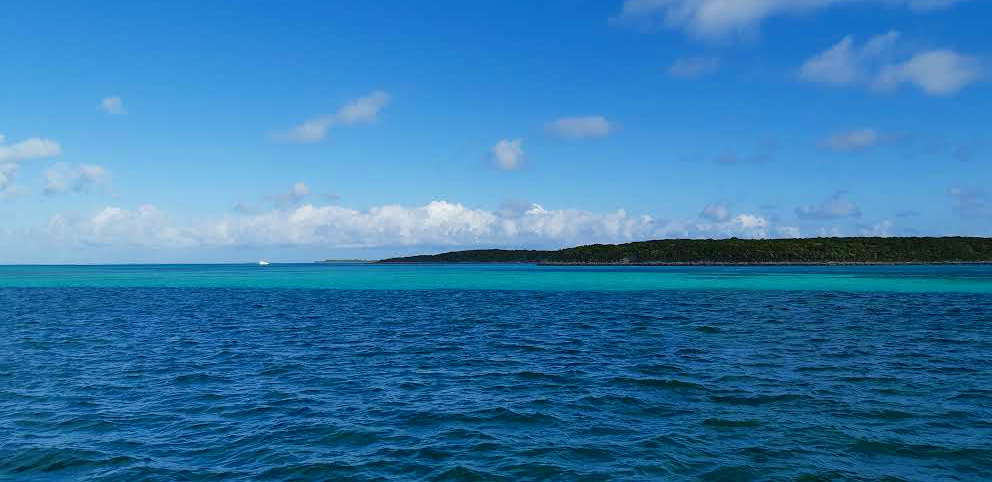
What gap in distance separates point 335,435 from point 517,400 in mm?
6244

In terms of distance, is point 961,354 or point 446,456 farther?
point 961,354

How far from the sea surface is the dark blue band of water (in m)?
0.09

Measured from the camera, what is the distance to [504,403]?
1961cm

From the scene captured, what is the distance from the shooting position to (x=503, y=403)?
1959cm

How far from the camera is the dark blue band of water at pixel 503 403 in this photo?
14.1m

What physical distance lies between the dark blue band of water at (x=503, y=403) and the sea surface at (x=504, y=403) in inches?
3.5

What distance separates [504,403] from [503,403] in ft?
0.12

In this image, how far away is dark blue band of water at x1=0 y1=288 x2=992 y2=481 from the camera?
14.1 meters

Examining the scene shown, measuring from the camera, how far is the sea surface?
14.1 metres

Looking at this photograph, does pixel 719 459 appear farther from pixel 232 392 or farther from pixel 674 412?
pixel 232 392

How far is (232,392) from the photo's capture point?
70.8 feet

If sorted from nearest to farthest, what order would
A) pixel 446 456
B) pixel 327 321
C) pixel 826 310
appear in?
pixel 446 456 < pixel 327 321 < pixel 826 310

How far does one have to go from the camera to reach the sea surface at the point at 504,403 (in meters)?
14.1

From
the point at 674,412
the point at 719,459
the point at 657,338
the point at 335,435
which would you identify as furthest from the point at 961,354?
the point at 335,435
